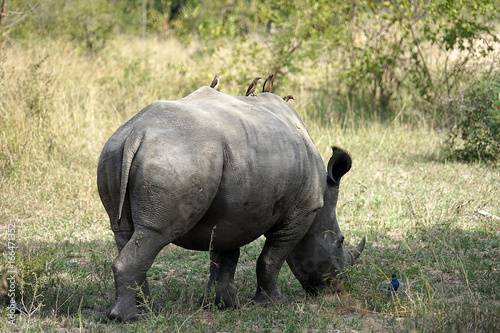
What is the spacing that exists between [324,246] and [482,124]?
5.66 metres

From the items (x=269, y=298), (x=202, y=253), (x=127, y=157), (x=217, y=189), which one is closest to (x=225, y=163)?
(x=217, y=189)

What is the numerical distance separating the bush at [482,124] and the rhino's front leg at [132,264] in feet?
22.2

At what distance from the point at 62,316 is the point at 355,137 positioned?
24.2 feet

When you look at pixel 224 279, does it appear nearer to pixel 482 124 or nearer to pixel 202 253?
pixel 202 253

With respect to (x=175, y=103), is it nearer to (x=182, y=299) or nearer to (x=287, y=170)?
(x=287, y=170)

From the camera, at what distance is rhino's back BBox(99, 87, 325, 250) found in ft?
11.3

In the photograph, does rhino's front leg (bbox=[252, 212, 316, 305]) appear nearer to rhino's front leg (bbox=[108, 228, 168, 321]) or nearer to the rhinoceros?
the rhinoceros

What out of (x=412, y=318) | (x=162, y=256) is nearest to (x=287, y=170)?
(x=412, y=318)

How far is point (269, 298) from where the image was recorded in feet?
14.4

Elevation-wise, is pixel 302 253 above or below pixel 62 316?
above

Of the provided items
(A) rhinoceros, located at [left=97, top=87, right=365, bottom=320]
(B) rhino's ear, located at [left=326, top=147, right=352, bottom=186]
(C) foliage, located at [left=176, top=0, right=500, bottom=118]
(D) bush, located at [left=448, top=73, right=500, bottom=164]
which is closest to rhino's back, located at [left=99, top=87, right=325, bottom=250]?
(A) rhinoceros, located at [left=97, top=87, right=365, bottom=320]

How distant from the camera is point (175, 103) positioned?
12.4 ft

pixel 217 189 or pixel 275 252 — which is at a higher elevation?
pixel 217 189

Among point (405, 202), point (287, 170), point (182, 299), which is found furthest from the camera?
point (405, 202)
